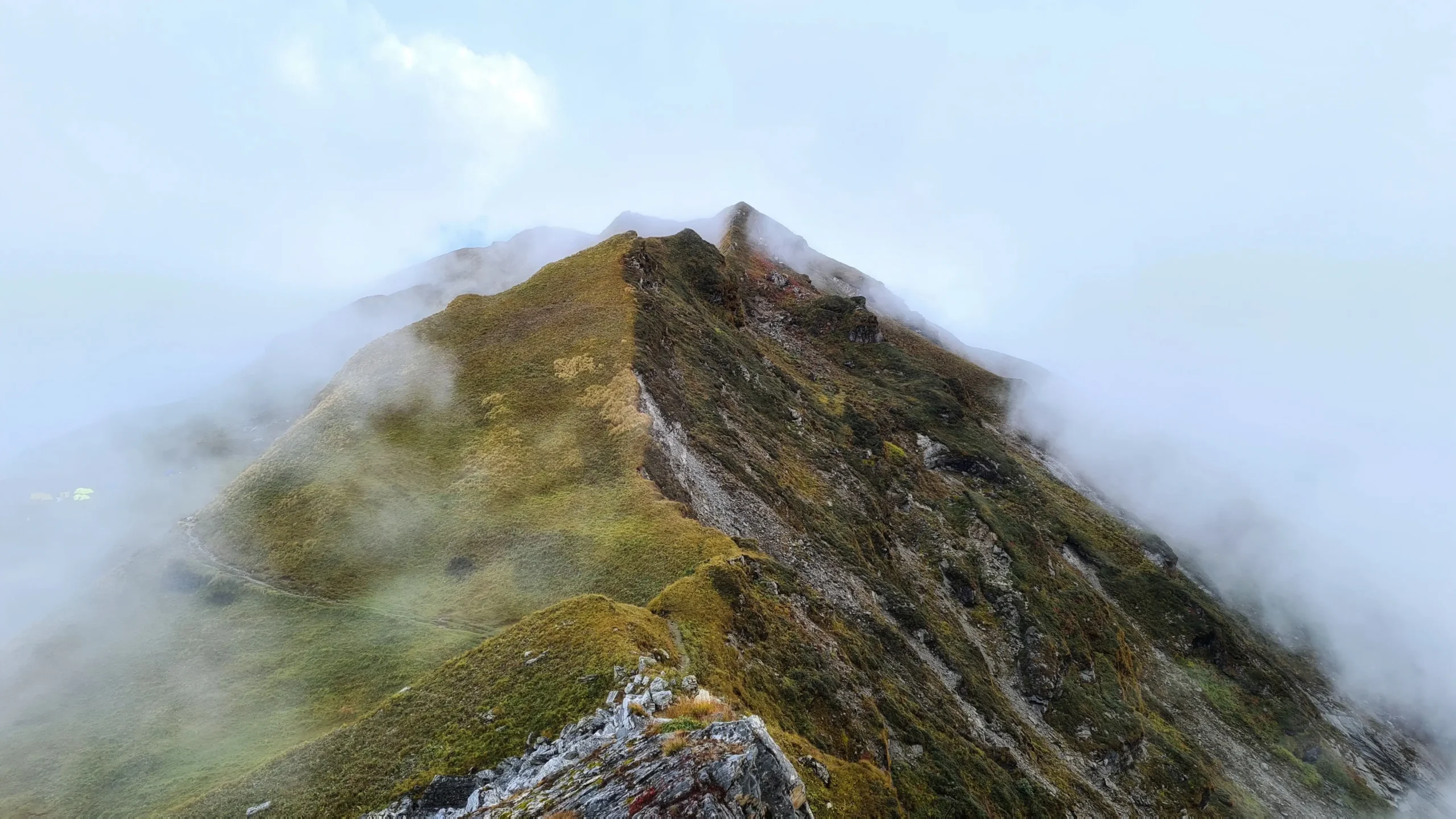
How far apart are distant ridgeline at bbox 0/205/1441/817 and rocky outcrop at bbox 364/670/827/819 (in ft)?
0.42

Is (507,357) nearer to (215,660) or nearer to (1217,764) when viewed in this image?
(215,660)

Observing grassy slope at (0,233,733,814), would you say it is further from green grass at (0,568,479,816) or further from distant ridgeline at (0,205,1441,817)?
distant ridgeline at (0,205,1441,817)

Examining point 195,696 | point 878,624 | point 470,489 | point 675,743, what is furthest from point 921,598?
point 195,696

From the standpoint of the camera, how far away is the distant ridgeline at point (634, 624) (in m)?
28.1

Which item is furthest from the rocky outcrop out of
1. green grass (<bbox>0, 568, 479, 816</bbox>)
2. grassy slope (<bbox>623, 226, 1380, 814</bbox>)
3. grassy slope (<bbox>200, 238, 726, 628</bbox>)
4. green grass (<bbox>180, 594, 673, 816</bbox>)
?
grassy slope (<bbox>200, 238, 726, 628</bbox>)

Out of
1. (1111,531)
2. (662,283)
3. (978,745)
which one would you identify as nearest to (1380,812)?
(1111,531)

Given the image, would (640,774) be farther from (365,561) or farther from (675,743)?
(365,561)

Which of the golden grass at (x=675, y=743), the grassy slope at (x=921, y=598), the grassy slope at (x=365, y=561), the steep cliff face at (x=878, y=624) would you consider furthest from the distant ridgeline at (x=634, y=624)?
the grassy slope at (x=921, y=598)

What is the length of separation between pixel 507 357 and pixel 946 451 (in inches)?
3210

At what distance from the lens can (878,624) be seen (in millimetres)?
60031

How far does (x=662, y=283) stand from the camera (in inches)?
3839

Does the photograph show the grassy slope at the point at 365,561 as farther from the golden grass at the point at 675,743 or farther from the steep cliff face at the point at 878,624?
the golden grass at the point at 675,743

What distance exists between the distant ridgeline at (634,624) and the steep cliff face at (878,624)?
357 mm

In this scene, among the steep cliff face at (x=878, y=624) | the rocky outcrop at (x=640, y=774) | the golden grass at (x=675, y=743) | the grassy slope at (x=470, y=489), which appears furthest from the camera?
the grassy slope at (x=470, y=489)
